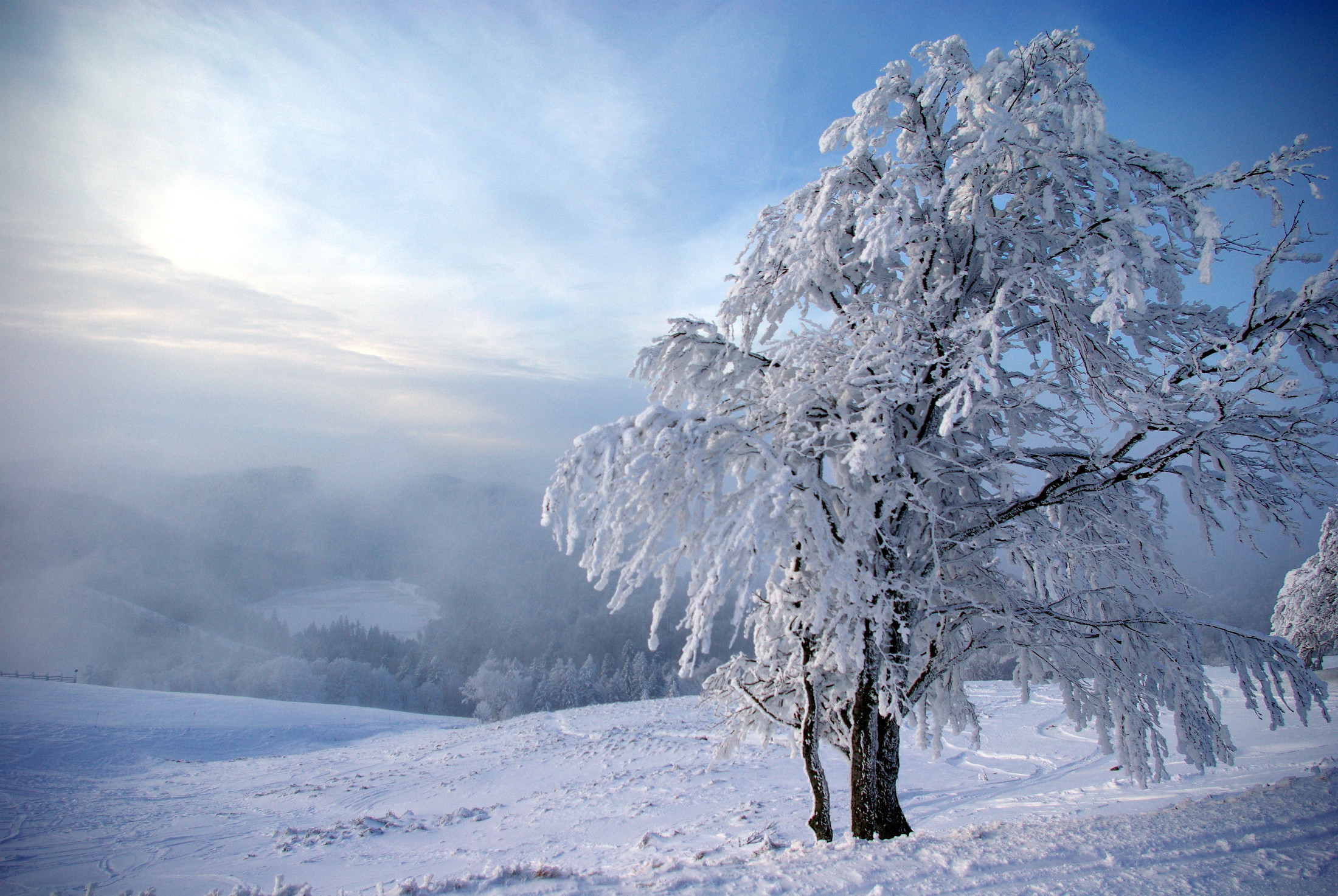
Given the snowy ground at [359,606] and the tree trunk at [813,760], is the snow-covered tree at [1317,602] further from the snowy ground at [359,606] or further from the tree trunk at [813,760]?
the snowy ground at [359,606]

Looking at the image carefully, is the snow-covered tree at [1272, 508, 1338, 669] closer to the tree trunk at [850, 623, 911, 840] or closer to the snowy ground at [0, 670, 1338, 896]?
the snowy ground at [0, 670, 1338, 896]

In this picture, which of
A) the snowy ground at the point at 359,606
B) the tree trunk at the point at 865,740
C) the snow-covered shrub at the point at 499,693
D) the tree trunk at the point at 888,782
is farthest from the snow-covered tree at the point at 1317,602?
the snowy ground at the point at 359,606

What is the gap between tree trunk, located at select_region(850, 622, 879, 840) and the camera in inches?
→ 214

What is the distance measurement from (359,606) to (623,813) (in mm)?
159118

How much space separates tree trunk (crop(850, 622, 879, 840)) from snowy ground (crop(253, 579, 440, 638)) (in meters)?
123

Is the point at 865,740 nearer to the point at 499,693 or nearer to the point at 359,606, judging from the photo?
the point at 499,693

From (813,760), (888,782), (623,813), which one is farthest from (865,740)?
(623,813)

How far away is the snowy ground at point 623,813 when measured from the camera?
12.5 ft

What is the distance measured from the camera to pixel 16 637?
295 ft

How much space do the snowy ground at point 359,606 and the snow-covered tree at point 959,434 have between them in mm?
123808

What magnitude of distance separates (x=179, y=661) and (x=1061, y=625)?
392 feet

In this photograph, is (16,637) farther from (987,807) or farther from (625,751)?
(987,807)

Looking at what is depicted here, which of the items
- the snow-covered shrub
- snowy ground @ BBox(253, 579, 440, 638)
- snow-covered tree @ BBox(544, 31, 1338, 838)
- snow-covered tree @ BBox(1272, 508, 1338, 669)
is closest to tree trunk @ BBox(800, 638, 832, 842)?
snow-covered tree @ BBox(544, 31, 1338, 838)

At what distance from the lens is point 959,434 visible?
5.75 metres
